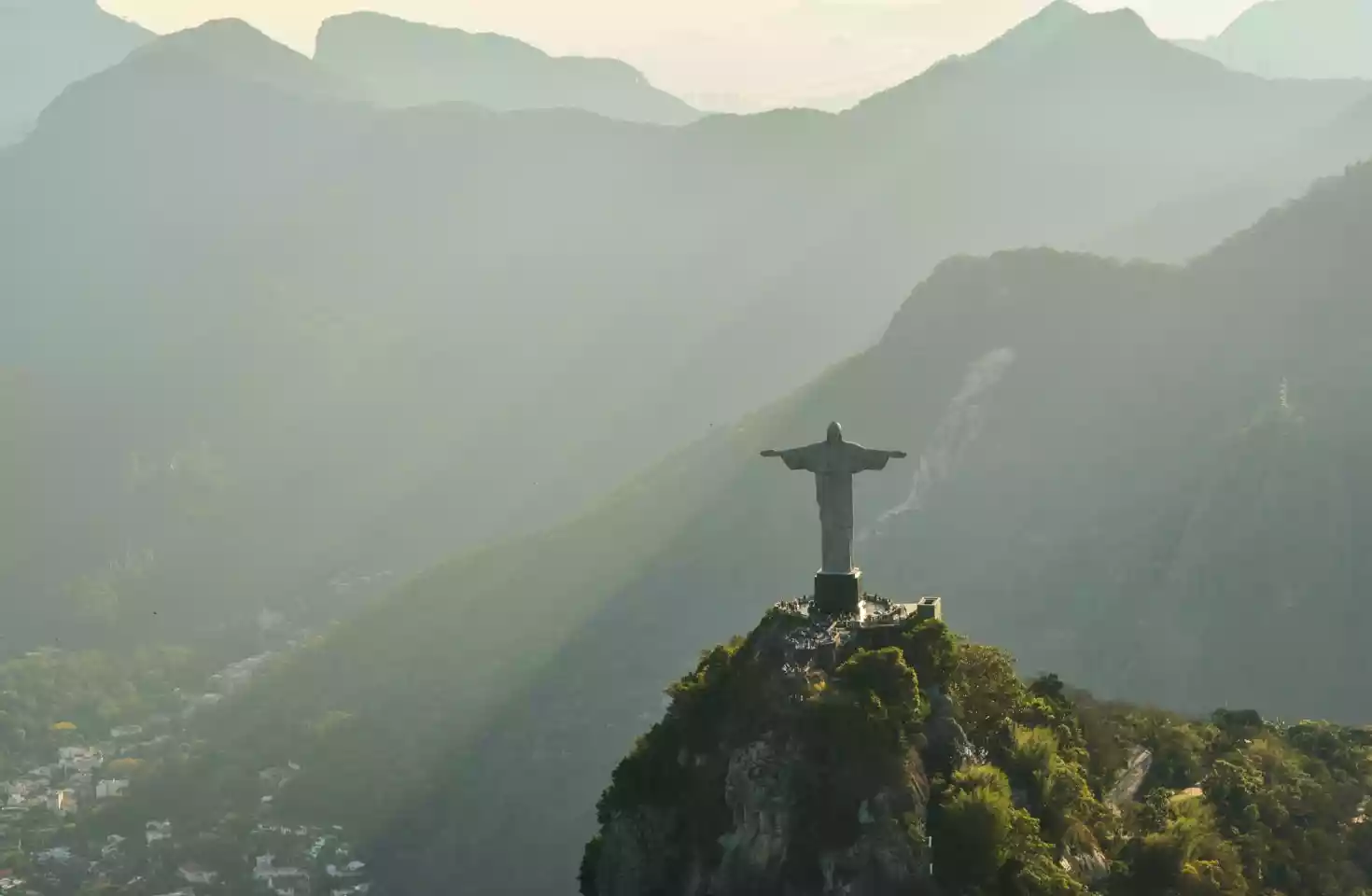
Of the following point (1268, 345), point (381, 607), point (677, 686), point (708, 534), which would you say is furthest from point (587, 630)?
point (677, 686)

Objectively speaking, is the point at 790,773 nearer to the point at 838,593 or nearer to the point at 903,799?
the point at 903,799

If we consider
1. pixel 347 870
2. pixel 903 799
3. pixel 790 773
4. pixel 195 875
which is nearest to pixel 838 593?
pixel 790 773

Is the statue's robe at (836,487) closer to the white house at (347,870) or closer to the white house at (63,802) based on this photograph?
the white house at (347,870)

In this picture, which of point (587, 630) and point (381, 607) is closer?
point (587, 630)

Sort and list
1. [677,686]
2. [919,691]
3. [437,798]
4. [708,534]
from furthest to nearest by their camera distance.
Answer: [708,534]
[437,798]
[677,686]
[919,691]

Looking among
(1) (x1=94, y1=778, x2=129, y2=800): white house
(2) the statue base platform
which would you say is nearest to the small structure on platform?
(2) the statue base platform

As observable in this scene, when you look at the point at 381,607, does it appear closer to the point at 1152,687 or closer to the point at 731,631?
the point at 731,631
